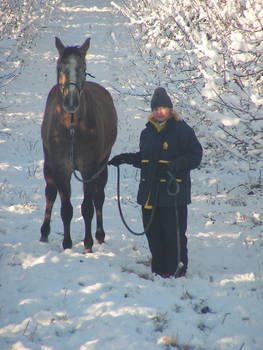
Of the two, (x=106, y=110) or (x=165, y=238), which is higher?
(x=106, y=110)

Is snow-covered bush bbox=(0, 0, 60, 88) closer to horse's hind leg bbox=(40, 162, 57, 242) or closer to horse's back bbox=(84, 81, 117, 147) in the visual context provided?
horse's back bbox=(84, 81, 117, 147)

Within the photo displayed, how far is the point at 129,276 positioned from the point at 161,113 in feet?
6.65

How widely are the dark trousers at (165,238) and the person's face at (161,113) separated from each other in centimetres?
113

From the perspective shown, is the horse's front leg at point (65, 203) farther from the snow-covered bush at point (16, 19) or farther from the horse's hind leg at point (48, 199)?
the snow-covered bush at point (16, 19)

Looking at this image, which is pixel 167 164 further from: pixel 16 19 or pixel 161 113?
pixel 16 19

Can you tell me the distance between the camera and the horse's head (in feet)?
14.2

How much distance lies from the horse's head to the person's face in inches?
38.4

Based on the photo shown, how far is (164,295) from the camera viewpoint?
378cm

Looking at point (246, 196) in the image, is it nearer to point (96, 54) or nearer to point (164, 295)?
point (164, 295)

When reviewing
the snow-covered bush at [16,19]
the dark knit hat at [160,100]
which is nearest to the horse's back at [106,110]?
the dark knit hat at [160,100]

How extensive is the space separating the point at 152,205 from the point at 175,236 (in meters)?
0.51

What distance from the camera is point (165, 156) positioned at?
14.4 feet

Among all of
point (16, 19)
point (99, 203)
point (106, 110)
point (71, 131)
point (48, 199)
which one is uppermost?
point (16, 19)

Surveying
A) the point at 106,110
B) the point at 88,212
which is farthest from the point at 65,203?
the point at 106,110
